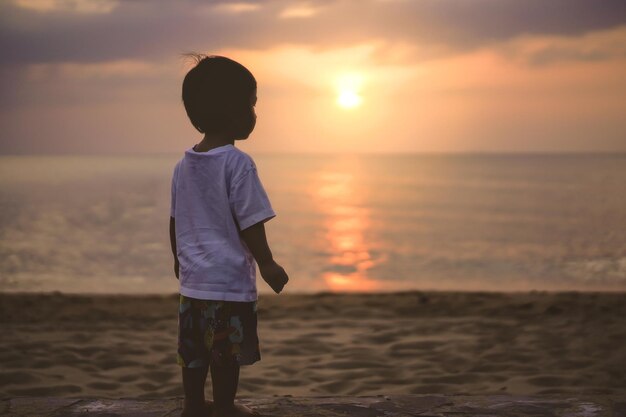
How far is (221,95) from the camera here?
286 centimetres

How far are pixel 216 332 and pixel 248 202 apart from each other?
21.9 inches

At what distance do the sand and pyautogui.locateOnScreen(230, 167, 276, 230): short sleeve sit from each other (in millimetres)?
2628

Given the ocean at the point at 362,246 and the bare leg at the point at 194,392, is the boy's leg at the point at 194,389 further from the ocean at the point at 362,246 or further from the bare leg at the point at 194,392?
the ocean at the point at 362,246

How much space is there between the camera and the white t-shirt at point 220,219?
281 cm

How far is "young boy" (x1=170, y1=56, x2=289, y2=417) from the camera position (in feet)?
9.27

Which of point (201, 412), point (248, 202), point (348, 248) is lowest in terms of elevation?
point (201, 412)

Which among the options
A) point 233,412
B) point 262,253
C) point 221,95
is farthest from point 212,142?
point 233,412

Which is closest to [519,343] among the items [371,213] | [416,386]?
[416,386]

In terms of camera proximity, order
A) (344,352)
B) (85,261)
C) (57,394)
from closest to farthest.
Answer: (57,394)
(344,352)
(85,261)

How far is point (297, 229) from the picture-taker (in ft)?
88.3

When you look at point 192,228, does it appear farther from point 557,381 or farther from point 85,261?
point 85,261

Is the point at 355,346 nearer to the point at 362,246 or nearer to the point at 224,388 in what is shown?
the point at 224,388

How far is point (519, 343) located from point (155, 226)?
66.6 ft

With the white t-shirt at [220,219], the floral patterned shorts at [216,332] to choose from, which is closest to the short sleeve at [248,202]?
the white t-shirt at [220,219]
